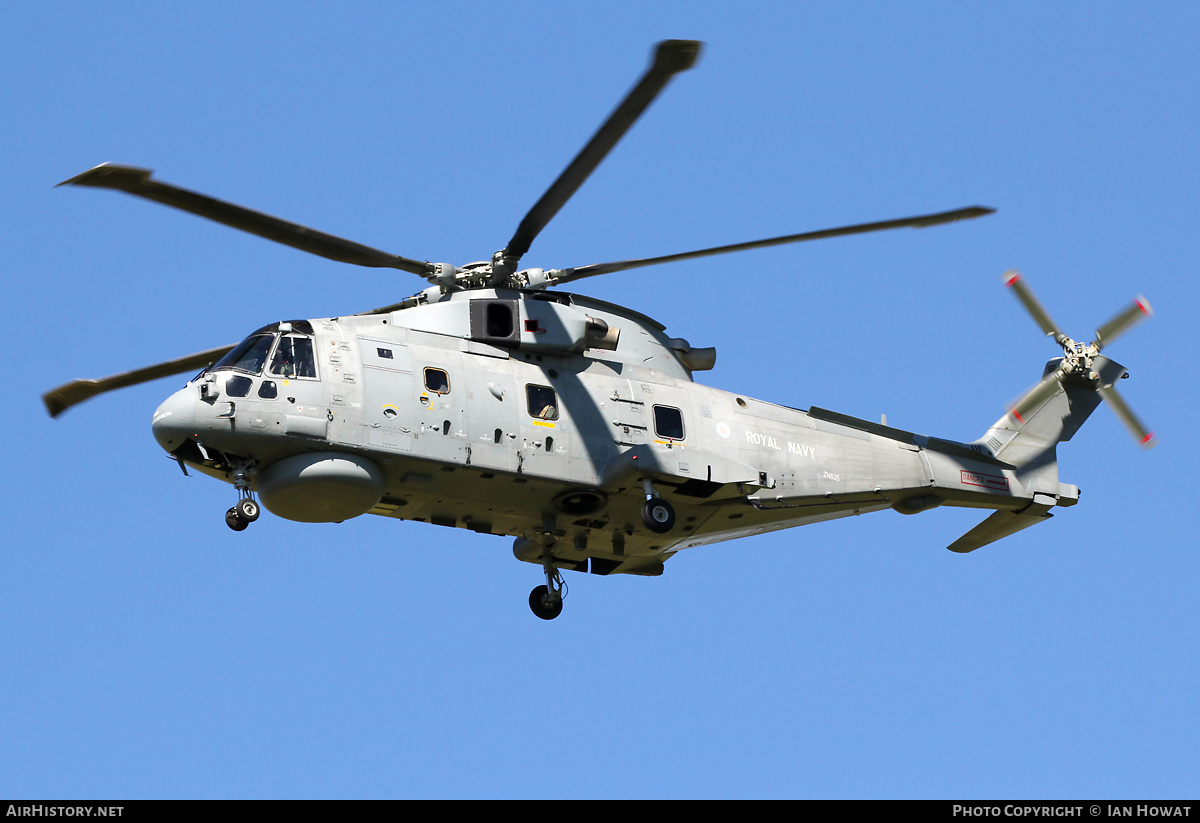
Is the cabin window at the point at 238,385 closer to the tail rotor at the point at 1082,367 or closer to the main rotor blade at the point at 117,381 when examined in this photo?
the main rotor blade at the point at 117,381

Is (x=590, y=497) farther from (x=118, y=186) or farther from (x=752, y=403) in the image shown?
(x=118, y=186)

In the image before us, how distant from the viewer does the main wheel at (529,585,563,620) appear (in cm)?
2652

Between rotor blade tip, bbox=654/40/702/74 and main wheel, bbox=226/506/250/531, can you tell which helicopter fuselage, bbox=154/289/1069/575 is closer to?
main wheel, bbox=226/506/250/531

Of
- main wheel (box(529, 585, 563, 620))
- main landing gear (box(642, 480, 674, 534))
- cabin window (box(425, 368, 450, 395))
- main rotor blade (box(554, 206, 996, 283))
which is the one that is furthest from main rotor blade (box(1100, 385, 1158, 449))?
cabin window (box(425, 368, 450, 395))

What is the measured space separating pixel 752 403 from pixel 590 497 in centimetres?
351

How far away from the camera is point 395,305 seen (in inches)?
995

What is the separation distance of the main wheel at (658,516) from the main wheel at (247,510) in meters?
5.76

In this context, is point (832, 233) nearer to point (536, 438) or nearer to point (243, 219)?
point (536, 438)

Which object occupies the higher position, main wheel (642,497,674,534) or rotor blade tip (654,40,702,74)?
rotor blade tip (654,40,702,74)

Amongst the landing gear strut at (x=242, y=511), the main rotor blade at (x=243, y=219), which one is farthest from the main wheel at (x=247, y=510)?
the main rotor blade at (x=243, y=219)

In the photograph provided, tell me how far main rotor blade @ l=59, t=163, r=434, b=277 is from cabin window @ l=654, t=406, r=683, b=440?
418cm

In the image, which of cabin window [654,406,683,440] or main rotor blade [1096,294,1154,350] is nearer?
cabin window [654,406,683,440]
